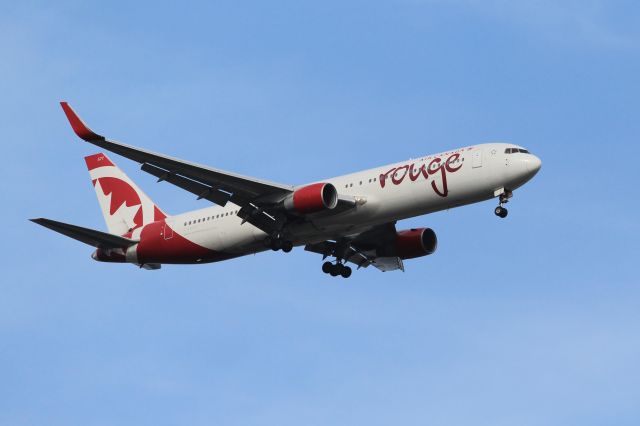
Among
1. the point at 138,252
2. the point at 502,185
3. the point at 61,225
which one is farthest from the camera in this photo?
the point at 138,252

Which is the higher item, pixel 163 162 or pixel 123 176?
pixel 123 176

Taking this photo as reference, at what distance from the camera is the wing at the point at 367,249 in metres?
57.3

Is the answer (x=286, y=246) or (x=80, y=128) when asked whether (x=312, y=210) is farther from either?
(x=80, y=128)

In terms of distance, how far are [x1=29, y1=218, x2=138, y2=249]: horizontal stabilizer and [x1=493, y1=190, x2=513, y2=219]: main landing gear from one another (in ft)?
55.7

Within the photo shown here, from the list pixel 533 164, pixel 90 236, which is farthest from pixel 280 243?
pixel 533 164

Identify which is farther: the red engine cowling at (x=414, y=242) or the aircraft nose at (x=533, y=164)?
the red engine cowling at (x=414, y=242)

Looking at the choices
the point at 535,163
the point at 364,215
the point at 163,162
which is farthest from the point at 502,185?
the point at 163,162

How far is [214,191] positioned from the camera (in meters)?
52.4

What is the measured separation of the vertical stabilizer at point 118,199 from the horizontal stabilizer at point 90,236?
6.43ft

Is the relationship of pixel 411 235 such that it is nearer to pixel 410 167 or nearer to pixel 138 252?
pixel 410 167

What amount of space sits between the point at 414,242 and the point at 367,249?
2.28 metres

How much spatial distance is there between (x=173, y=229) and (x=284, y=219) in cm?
645

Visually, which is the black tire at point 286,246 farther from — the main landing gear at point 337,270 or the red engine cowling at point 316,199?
the main landing gear at point 337,270

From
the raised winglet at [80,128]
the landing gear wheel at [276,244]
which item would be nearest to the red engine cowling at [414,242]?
the landing gear wheel at [276,244]
